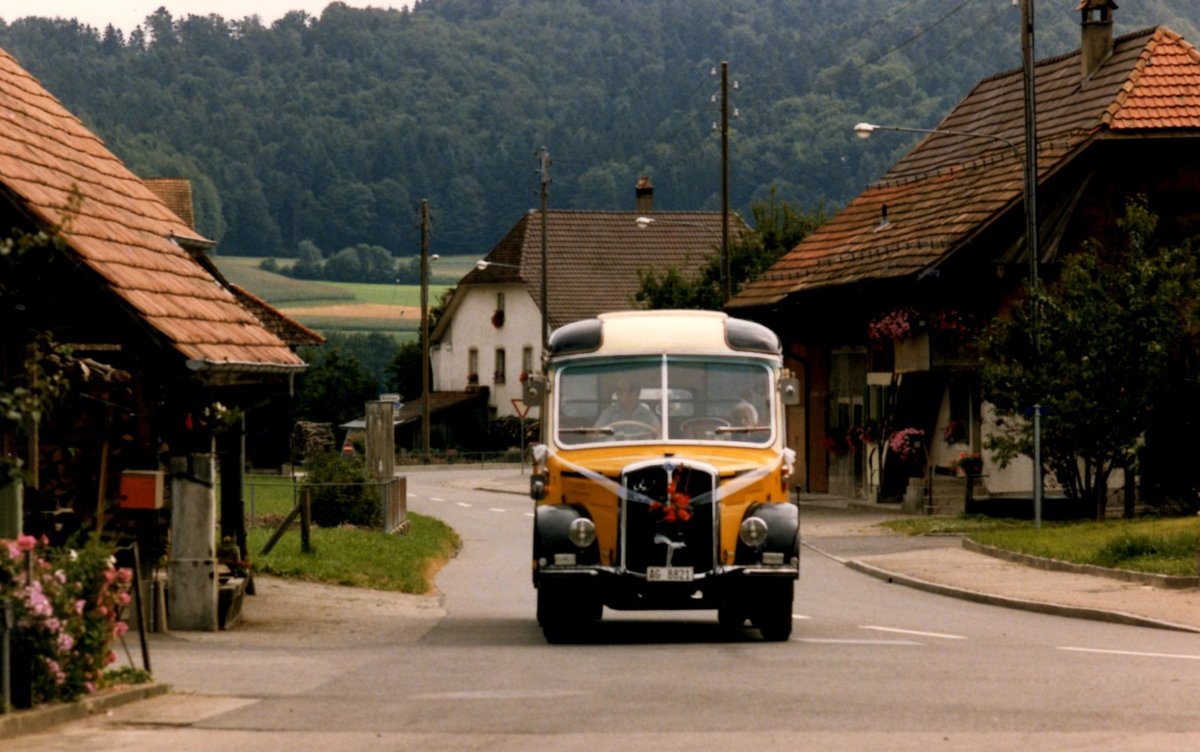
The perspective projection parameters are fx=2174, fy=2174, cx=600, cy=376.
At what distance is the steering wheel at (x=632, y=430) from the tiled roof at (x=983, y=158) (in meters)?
22.6

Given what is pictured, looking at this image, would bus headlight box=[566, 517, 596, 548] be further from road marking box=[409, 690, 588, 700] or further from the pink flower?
the pink flower

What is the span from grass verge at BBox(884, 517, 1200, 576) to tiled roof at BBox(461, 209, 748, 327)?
57.3m

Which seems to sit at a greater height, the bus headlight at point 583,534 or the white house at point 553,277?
the white house at point 553,277

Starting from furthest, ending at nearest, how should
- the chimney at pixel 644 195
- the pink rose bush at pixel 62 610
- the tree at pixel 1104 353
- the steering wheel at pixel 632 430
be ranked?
the chimney at pixel 644 195, the tree at pixel 1104 353, the steering wheel at pixel 632 430, the pink rose bush at pixel 62 610

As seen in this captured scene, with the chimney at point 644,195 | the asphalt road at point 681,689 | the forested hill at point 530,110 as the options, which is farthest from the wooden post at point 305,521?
the forested hill at point 530,110

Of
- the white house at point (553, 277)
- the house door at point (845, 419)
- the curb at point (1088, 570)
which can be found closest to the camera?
the curb at point (1088, 570)

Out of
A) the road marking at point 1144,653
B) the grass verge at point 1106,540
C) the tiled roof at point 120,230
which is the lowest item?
the road marking at point 1144,653

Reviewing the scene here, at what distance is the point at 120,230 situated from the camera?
22.5m

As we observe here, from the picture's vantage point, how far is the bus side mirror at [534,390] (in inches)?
782

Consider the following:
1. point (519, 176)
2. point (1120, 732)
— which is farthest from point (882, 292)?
point (519, 176)

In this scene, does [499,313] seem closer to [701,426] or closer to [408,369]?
[408,369]

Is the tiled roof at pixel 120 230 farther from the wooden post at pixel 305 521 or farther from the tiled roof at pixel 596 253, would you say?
the tiled roof at pixel 596 253

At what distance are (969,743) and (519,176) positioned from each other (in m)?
154

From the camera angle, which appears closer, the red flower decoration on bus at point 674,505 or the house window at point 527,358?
the red flower decoration on bus at point 674,505
